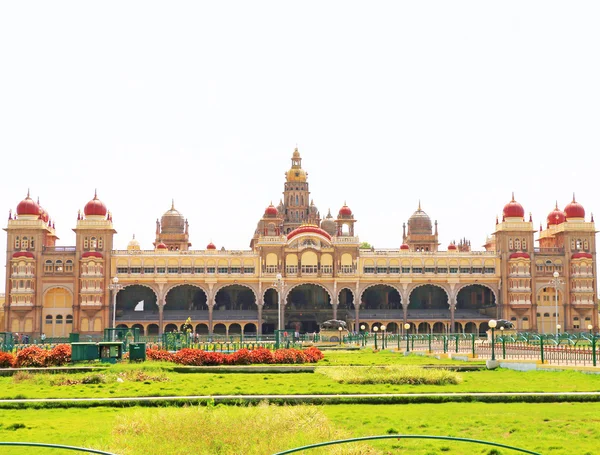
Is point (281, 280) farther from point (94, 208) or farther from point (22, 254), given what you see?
point (22, 254)

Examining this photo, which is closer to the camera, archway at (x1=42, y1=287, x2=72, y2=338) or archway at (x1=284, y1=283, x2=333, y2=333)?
archway at (x1=42, y1=287, x2=72, y2=338)

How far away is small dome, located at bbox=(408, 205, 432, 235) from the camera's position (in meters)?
109

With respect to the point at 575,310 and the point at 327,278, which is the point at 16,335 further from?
the point at 575,310

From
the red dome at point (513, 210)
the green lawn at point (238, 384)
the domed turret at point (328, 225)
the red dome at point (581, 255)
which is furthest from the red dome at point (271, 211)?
the green lawn at point (238, 384)

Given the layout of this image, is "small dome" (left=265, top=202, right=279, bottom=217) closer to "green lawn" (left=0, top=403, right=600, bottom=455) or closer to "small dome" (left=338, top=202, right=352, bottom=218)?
"small dome" (left=338, top=202, right=352, bottom=218)

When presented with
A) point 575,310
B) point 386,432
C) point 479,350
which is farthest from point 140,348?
point 575,310

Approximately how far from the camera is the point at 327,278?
8806 cm

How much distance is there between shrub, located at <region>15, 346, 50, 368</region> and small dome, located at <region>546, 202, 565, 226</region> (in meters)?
74.9

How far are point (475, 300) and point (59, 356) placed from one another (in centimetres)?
7089

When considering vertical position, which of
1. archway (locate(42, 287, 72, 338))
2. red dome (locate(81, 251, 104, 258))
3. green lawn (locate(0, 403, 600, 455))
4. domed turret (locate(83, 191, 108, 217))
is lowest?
green lawn (locate(0, 403, 600, 455))

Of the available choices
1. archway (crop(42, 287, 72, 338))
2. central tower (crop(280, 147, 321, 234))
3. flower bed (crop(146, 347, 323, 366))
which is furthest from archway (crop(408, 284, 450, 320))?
flower bed (crop(146, 347, 323, 366))

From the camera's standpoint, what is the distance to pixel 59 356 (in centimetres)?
3434

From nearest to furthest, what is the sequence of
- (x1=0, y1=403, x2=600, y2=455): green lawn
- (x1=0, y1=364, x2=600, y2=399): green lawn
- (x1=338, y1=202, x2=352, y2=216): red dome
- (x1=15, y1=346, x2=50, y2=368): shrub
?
(x1=0, y1=403, x2=600, y2=455): green lawn < (x1=0, y1=364, x2=600, y2=399): green lawn < (x1=15, y1=346, x2=50, y2=368): shrub < (x1=338, y1=202, x2=352, y2=216): red dome

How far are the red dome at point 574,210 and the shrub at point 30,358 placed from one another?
73.1 meters
